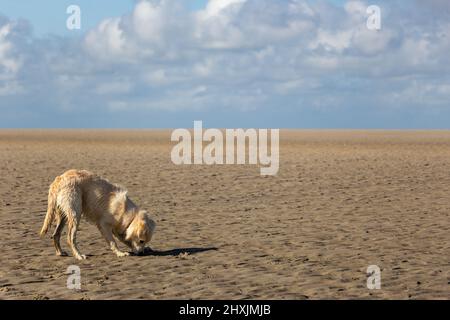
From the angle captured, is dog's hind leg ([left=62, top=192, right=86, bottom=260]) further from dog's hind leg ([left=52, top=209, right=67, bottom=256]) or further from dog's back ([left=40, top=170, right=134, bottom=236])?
dog's hind leg ([left=52, top=209, right=67, bottom=256])

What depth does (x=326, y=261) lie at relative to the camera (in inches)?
418

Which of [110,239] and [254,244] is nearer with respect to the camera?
[110,239]

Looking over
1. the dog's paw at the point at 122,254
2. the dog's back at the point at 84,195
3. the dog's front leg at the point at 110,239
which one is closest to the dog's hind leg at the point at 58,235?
the dog's back at the point at 84,195

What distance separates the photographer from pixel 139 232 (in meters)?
10.9

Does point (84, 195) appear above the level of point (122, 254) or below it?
above

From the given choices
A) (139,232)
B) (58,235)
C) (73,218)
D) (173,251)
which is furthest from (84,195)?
(173,251)

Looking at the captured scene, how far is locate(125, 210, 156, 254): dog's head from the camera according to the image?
10883 millimetres

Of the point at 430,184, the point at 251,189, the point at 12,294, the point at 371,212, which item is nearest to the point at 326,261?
the point at 12,294

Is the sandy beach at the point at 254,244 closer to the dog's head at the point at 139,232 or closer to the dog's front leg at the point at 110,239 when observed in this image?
the dog's front leg at the point at 110,239

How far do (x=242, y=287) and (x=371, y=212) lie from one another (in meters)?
8.50

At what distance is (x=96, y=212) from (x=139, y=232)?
2.89ft

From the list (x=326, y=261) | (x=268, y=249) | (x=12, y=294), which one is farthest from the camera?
(x=268, y=249)

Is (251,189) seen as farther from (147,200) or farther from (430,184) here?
(430,184)

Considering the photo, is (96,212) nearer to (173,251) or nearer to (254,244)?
(173,251)
